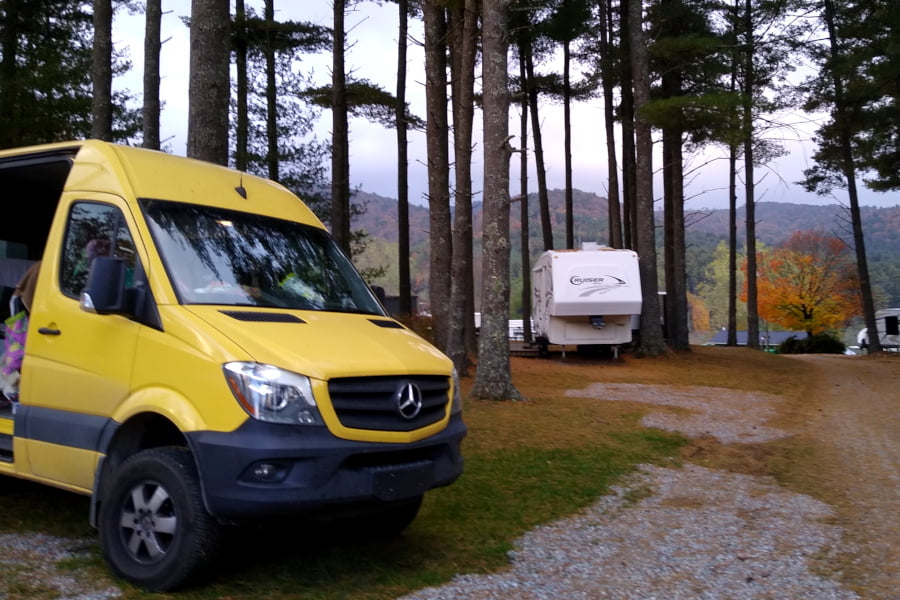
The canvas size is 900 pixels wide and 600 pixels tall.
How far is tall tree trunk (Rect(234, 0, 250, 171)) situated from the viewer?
2342 cm

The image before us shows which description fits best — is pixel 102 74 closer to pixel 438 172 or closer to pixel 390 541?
pixel 438 172

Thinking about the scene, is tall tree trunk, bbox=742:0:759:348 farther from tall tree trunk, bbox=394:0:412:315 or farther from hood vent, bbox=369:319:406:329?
hood vent, bbox=369:319:406:329

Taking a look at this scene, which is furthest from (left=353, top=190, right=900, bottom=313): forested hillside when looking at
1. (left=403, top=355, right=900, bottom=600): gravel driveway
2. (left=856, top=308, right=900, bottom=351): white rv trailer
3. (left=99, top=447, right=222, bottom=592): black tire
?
(left=99, top=447, right=222, bottom=592): black tire

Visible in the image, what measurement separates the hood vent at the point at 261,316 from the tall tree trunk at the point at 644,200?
18.0 m

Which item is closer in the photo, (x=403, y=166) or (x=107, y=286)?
(x=107, y=286)

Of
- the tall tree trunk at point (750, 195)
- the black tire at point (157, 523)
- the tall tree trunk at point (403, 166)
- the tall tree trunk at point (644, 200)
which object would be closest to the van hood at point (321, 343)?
the black tire at point (157, 523)

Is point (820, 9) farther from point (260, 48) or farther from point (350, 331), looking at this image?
point (350, 331)

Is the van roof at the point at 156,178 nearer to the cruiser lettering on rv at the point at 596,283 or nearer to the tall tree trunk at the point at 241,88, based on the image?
the cruiser lettering on rv at the point at 596,283

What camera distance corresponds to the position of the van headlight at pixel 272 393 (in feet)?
13.1

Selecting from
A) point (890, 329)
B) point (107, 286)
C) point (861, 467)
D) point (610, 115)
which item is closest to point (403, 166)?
point (610, 115)

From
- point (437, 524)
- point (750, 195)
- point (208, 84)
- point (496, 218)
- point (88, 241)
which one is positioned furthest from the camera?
point (750, 195)

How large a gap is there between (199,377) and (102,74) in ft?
38.8

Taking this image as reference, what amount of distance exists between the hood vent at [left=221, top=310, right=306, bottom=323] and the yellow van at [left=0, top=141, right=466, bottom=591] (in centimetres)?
2

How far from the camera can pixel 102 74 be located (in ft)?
45.8
